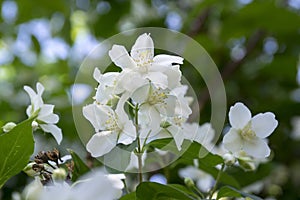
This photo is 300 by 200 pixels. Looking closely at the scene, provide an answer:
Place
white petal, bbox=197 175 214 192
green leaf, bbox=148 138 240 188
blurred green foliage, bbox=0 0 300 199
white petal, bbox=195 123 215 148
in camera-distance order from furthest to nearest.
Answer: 1. blurred green foliage, bbox=0 0 300 199
2. white petal, bbox=197 175 214 192
3. white petal, bbox=195 123 215 148
4. green leaf, bbox=148 138 240 188

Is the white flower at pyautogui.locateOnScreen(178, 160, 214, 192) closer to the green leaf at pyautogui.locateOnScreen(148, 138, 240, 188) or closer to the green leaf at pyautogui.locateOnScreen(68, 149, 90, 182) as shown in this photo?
the green leaf at pyautogui.locateOnScreen(148, 138, 240, 188)

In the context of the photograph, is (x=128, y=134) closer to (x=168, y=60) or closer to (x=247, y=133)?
(x=168, y=60)

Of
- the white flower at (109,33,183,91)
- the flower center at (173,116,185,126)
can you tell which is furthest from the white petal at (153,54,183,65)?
the flower center at (173,116,185,126)

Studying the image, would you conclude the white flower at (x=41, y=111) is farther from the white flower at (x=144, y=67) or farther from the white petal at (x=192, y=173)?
the white petal at (x=192, y=173)

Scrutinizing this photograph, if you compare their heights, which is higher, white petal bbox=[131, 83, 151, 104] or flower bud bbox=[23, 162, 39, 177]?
white petal bbox=[131, 83, 151, 104]

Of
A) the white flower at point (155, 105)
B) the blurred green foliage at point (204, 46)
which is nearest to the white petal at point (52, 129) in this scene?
the white flower at point (155, 105)

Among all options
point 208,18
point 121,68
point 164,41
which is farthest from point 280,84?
point 121,68

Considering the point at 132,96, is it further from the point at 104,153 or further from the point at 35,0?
the point at 35,0
